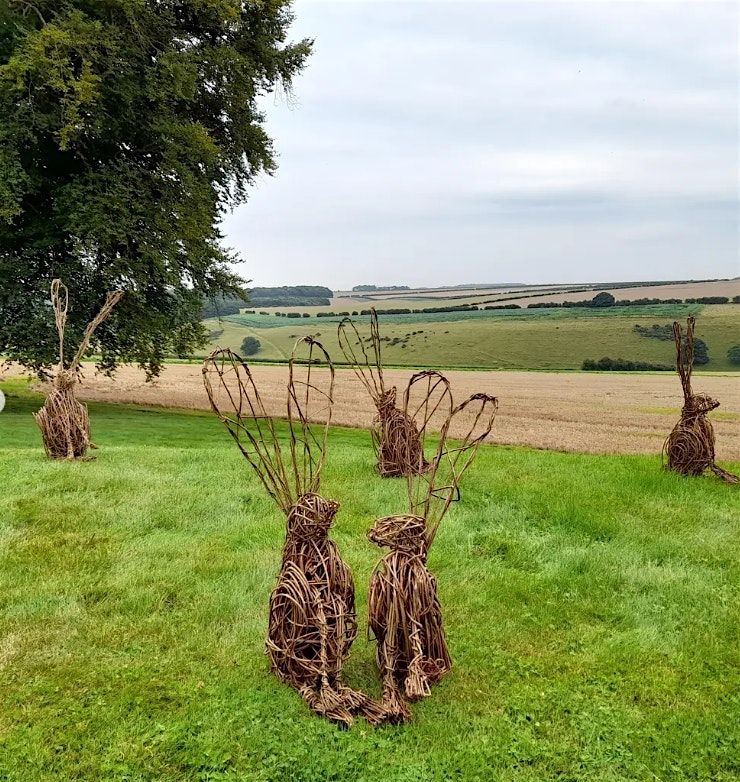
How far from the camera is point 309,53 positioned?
19.8 meters

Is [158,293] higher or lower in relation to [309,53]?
lower

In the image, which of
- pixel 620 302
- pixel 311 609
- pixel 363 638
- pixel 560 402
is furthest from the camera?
pixel 620 302

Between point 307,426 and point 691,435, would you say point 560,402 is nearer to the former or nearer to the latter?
point 691,435

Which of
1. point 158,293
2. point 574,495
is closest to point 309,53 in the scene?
point 158,293

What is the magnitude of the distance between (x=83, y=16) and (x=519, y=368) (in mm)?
40322

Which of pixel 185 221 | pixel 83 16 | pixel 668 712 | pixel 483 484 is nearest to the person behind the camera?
pixel 668 712

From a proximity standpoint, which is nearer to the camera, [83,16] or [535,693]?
[535,693]

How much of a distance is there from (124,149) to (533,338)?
4132 centimetres

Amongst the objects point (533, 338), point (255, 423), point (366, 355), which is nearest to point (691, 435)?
point (366, 355)

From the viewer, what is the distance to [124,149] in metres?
18.0

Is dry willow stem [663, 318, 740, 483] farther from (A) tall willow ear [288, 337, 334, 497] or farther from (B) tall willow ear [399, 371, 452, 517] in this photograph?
(A) tall willow ear [288, 337, 334, 497]

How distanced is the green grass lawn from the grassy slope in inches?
1528

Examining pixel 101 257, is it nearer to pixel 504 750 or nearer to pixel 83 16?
pixel 83 16

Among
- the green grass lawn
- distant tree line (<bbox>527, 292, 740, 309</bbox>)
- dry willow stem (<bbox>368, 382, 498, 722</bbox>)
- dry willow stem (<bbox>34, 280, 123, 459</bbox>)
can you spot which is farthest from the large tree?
distant tree line (<bbox>527, 292, 740, 309</bbox>)
